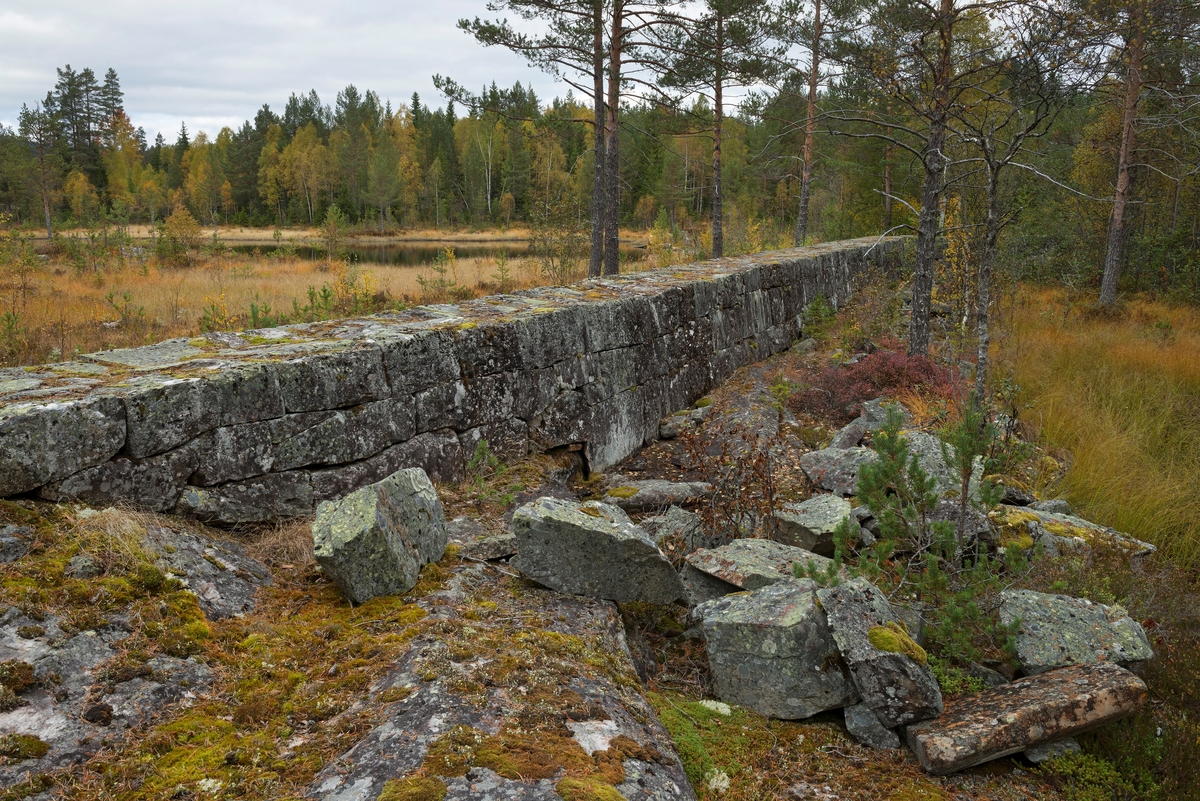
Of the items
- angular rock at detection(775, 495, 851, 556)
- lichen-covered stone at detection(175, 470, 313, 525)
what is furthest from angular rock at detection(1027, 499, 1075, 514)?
lichen-covered stone at detection(175, 470, 313, 525)

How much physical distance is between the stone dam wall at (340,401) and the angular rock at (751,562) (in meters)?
1.91

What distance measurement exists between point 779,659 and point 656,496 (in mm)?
2309

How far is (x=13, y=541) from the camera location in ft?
8.72

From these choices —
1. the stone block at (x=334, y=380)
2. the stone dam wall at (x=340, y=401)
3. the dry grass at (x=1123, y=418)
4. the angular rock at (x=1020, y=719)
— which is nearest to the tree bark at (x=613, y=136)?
the stone dam wall at (x=340, y=401)

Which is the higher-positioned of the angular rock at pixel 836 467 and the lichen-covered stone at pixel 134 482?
the lichen-covered stone at pixel 134 482

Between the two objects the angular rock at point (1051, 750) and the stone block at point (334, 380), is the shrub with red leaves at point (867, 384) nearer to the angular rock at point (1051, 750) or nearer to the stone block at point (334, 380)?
the angular rock at point (1051, 750)

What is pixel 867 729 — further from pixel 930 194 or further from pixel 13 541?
pixel 930 194

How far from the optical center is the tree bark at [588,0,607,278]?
1310 centimetres

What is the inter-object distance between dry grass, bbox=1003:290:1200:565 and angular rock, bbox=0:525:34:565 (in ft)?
22.6

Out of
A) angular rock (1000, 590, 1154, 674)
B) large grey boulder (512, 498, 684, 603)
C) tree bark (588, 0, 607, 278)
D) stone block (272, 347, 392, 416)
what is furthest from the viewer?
tree bark (588, 0, 607, 278)

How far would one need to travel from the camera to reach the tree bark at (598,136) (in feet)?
43.0

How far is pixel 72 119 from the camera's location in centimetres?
6372

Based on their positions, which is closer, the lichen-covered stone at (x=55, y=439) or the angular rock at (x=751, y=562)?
the lichen-covered stone at (x=55, y=439)

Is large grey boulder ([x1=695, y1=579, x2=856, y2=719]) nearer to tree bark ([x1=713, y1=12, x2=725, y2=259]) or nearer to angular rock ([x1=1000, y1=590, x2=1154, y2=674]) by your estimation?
Result: angular rock ([x1=1000, y1=590, x2=1154, y2=674])
